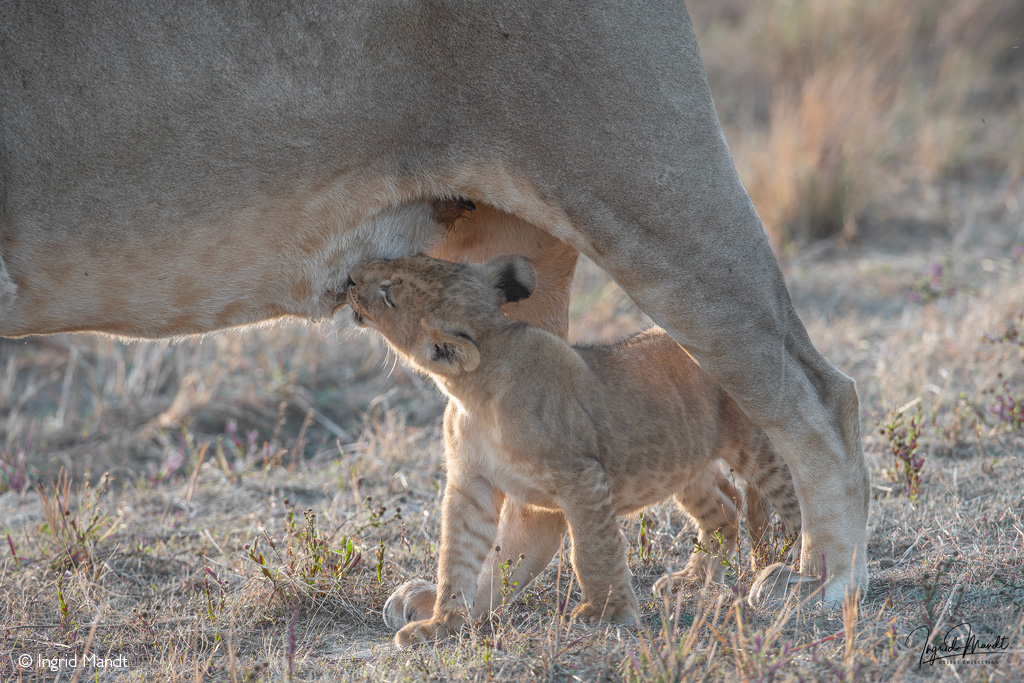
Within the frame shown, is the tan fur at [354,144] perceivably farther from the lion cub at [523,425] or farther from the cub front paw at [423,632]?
Answer: the cub front paw at [423,632]

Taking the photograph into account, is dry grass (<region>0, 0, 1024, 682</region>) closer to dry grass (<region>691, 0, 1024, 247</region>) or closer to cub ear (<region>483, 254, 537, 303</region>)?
dry grass (<region>691, 0, 1024, 247</region>)

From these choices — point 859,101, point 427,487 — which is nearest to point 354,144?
point 427,487

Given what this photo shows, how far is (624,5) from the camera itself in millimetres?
3037

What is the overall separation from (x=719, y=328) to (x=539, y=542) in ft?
2.97

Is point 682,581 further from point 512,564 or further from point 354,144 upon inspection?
point 354,144

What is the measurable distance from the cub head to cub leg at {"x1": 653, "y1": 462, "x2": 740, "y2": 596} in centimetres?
97

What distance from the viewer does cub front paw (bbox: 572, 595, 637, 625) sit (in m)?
3.08

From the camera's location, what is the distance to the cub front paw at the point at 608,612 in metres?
3.08

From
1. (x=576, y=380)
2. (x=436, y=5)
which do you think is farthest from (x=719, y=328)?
(x=436, y=5)

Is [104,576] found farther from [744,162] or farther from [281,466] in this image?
[744,162]

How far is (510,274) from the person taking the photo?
10.6 feet

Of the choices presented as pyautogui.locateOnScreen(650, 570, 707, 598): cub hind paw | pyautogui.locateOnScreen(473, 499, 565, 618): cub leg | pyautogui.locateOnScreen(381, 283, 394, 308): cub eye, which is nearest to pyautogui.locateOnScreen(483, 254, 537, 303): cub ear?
pyautogui.locateOnScreen(381, 283, 394, 308): cub eye

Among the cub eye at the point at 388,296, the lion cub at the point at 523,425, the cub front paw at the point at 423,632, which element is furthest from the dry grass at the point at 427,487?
the cub eye at the point at 388,296

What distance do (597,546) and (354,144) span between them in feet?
4.50
